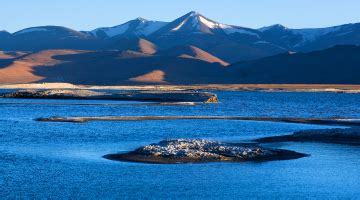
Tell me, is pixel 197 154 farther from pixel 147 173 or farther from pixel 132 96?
pixel 132 96

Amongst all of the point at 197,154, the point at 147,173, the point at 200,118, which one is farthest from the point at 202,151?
the point at 200,118

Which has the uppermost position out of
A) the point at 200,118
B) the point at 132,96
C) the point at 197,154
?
the point at 132,96

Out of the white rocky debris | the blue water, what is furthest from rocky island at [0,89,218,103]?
the white rocky debris

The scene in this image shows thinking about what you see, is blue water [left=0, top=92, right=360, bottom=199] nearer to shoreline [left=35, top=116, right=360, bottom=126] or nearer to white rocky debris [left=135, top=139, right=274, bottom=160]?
white rocky debris [left=135, top=139, right=274, bottom=160]

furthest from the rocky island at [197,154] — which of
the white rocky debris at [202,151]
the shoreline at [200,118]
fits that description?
the shoreline at [200,118]

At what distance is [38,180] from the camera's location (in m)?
29.6

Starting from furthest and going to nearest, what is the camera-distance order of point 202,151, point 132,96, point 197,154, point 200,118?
1. point 132,96
2. point 200,118
3. point 202,151
4. point 197,154

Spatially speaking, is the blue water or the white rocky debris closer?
the blue water

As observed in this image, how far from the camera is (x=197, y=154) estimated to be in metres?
35.7

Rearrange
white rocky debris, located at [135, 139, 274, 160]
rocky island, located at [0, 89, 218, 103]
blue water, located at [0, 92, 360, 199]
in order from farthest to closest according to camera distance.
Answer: rocky island, located at [0, 89, 218, 103] < white rocky debris, located at [135, 139, 274, 160] < blue water, located at [0, 92, 360, 199]

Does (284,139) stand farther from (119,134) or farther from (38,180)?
(38,180)

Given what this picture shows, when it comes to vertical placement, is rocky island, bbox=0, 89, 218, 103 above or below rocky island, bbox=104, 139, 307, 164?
above

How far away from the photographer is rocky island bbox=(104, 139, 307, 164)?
115 ft

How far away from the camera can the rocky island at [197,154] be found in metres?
35.1
